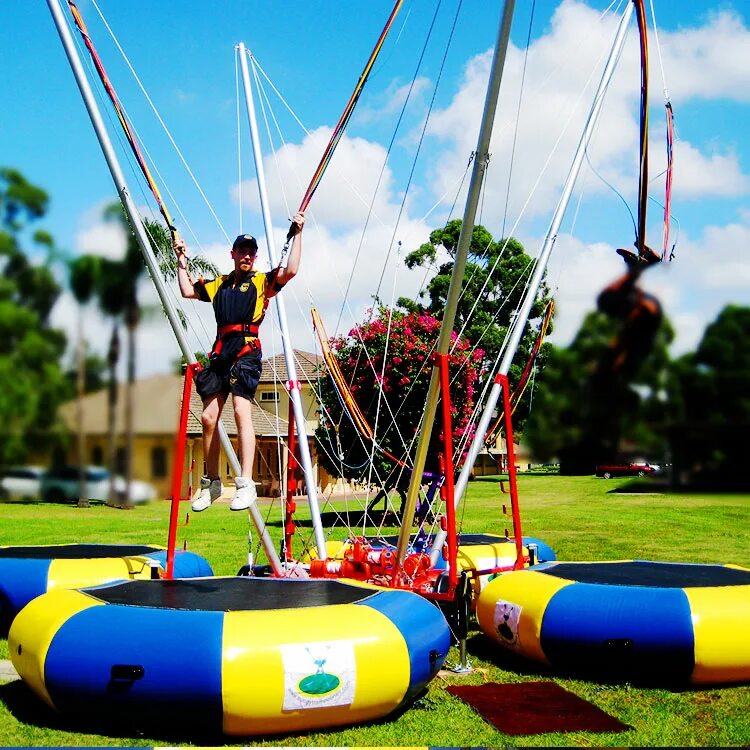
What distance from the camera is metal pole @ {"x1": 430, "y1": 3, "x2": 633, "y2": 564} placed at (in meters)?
7.38

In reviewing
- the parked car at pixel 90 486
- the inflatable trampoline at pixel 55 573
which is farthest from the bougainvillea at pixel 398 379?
the parked car at pixel 90 486

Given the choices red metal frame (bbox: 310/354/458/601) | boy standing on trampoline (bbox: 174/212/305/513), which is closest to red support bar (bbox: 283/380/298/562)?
red metal frame (bbox: 310/354/458/601)

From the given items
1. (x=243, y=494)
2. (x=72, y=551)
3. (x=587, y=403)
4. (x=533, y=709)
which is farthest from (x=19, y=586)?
(x=587, y=403)

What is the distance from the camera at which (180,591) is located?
5824 mm

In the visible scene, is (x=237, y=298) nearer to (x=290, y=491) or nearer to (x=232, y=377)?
(x=232, y=377)

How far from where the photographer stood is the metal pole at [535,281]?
7.38 metres

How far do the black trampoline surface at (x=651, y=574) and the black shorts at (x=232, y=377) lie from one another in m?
2.82

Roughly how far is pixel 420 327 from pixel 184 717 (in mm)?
12126

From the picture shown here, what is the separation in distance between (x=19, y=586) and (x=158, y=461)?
207 centimetres

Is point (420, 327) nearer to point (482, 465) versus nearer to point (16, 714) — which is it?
point (16, 714)

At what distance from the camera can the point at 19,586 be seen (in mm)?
7172

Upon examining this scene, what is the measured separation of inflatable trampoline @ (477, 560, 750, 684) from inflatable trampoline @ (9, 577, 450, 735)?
47.2 inches

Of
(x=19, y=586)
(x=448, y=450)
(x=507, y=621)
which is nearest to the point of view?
(x=448, y=450)

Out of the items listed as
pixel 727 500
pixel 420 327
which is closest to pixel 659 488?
pixel 727 500
